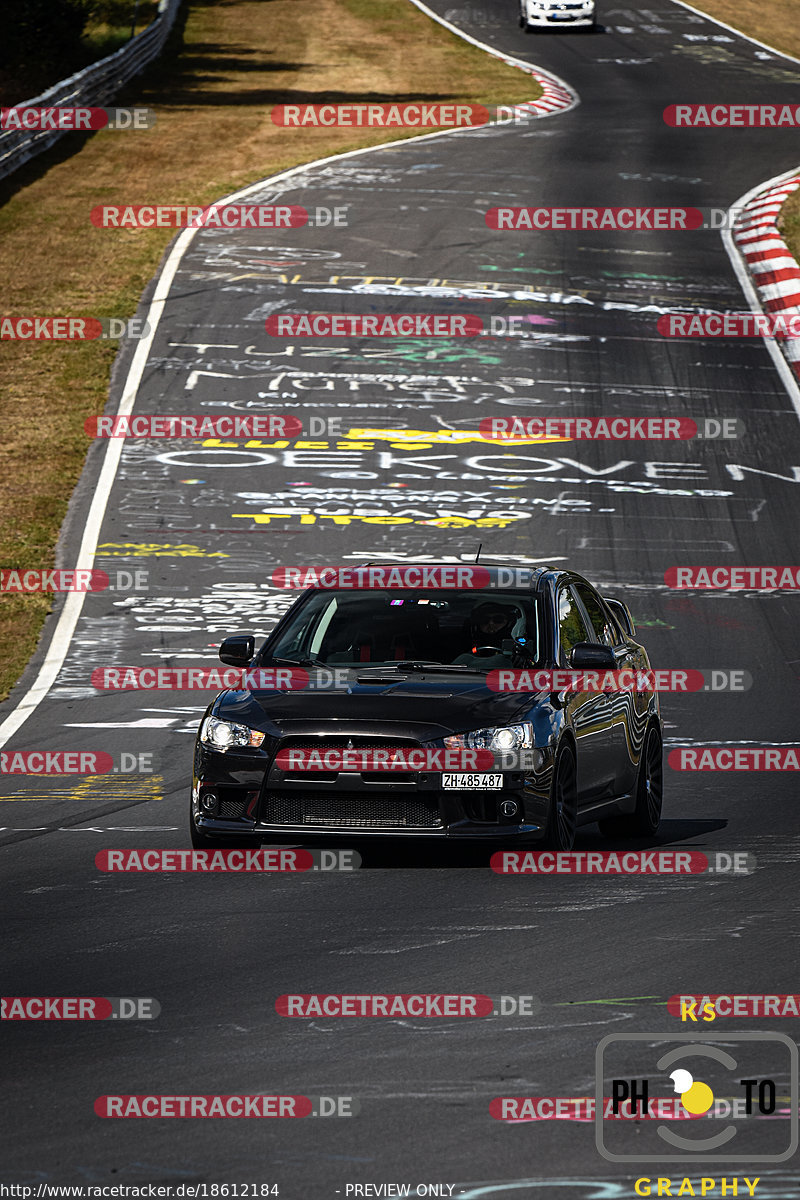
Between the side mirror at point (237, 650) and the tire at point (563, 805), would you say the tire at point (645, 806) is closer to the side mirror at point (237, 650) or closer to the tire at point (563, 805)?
the tire at point (563, 805)

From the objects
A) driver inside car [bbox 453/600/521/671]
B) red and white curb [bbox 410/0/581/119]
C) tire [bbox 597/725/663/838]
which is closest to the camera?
driver inside car [bbox 453/600/521/671]

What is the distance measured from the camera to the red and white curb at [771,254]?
3306 centimetres

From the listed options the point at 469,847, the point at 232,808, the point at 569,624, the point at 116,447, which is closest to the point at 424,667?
the point at 569,624

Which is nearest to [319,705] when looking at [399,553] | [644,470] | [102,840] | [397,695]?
[397,695]

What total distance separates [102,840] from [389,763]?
227 cm

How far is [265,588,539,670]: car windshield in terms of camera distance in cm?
1131

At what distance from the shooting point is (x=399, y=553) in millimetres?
22578

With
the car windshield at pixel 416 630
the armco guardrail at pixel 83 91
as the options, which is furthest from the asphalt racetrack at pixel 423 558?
the armco guardrail at pixel 83 91

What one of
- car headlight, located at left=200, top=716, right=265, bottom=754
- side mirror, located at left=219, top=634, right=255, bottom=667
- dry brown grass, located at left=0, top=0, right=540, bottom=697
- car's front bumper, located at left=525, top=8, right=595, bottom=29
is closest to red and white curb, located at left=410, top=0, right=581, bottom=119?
dry brown grass, located at left=0, top=0, right=540, bottom=697

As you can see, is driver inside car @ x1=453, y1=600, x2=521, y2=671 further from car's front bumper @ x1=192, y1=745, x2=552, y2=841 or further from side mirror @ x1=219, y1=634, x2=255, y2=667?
side mirror @ x1=219, y1=634, x2=255, y2=667

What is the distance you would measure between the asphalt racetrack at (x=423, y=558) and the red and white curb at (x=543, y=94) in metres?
0.55

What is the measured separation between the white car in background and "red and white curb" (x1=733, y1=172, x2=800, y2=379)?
2262cm

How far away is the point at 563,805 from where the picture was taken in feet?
34.9

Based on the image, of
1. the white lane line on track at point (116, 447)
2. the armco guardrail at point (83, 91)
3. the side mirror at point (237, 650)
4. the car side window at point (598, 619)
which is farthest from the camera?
the armco guardrail at point (83, 91)
